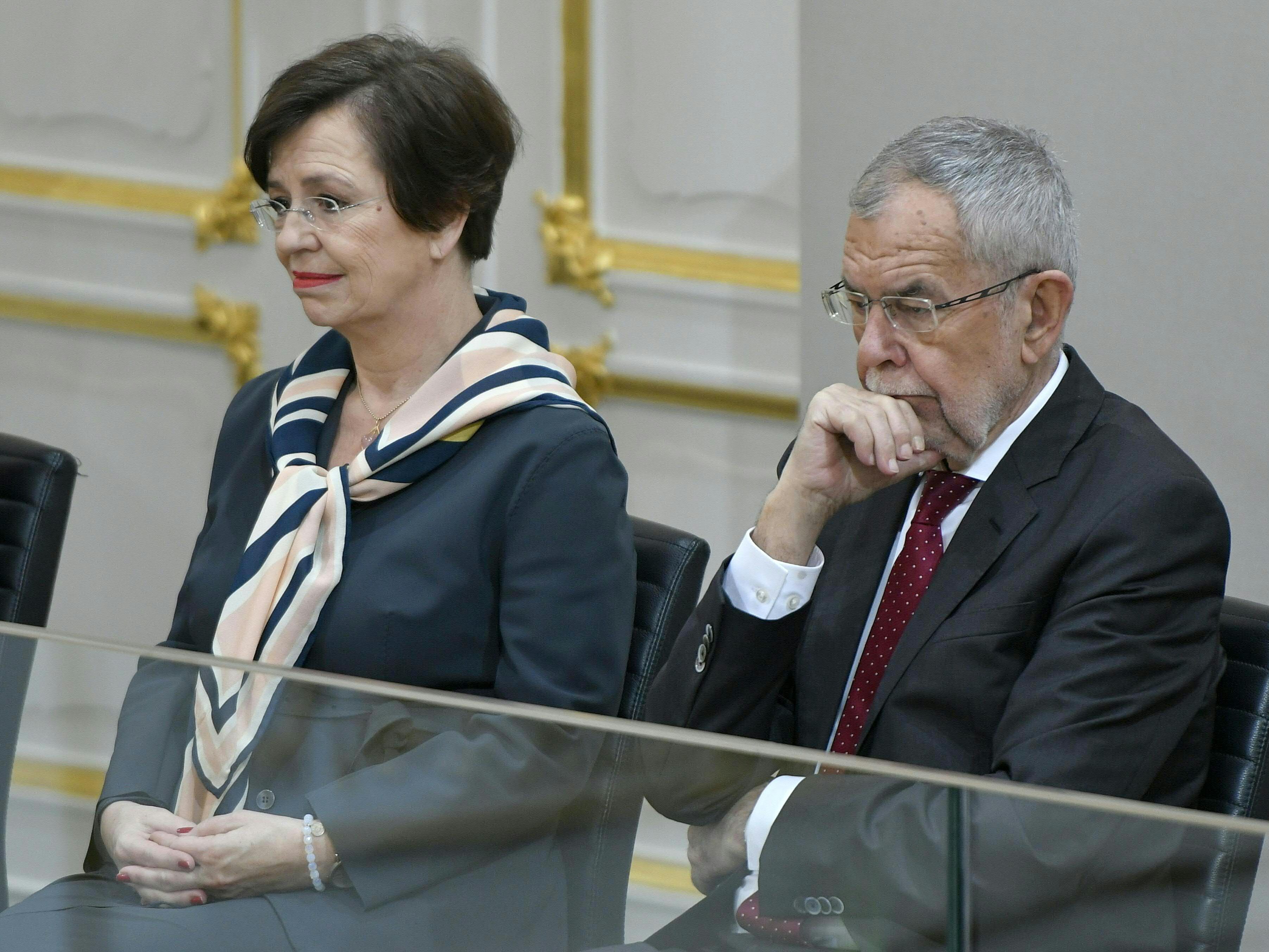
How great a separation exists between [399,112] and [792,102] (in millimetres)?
1498

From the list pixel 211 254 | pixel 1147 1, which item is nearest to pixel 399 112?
pixel 1147 1

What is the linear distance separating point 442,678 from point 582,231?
1.80 meters

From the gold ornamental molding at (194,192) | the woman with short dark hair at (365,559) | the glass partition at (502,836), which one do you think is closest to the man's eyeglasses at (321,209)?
the woman with short dark hair at (365,559)

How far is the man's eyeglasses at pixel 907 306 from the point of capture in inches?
65.7

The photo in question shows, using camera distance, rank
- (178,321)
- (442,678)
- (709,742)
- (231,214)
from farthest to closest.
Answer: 1. (178,321)
2. (231,214)
3. (442,678)
4. (709,742)

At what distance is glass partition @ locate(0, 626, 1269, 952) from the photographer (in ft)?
3.36

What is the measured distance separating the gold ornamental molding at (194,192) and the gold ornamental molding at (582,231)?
715 mm

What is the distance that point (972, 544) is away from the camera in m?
1.68

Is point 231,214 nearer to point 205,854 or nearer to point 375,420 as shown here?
point 375,420

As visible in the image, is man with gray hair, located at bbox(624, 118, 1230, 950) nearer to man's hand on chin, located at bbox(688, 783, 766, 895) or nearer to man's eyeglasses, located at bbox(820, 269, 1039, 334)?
man's eyeglasses, located at bbox(820, 269, 1039, 334)

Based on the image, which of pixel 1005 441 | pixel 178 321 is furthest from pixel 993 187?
pixel 178 321

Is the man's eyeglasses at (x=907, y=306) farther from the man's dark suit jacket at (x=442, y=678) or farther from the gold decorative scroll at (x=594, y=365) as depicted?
the gold decorative scroll at (x=594, y=365)

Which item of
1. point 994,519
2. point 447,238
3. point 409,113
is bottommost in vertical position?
point 994,519

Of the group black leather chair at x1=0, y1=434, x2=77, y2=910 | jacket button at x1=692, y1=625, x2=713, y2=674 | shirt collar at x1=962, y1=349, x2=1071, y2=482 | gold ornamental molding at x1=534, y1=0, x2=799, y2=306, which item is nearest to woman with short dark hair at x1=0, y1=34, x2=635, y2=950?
jacket button at x1=692, y1=625, x2=713, y2=674
